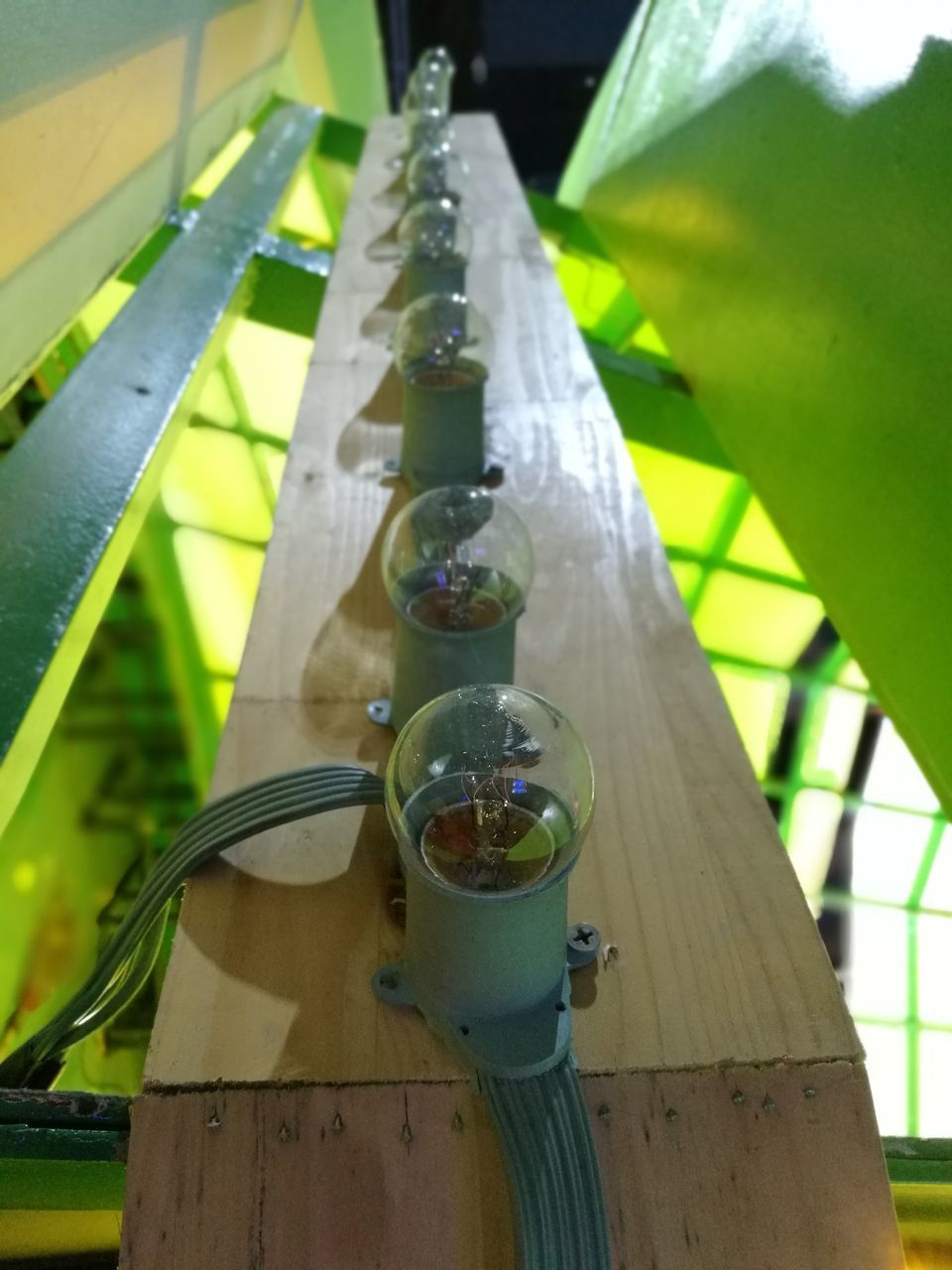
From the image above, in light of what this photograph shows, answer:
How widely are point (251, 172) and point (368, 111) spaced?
3133 millimetres

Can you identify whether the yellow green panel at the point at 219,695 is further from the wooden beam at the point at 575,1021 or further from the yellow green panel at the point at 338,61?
the yellow green panel at the point at 338,61

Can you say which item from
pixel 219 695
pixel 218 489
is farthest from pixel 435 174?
pixel 219 695

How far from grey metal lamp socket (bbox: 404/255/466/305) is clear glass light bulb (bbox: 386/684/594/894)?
3.54 ft

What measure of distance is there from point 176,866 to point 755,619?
6.23 ft

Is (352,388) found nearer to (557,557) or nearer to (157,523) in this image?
(557,557)

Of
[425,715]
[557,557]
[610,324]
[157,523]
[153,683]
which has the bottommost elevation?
[153,683]

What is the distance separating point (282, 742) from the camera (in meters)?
0.92

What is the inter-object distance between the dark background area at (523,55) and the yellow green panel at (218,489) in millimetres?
4113

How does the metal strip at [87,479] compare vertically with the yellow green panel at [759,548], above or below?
above

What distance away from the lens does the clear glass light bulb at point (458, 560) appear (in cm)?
93

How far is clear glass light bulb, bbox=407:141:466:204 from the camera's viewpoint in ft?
7.06

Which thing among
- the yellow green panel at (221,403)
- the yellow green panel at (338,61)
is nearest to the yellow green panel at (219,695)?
the yellow green panel at (221,403)

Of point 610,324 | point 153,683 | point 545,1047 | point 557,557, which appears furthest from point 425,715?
point 610,324

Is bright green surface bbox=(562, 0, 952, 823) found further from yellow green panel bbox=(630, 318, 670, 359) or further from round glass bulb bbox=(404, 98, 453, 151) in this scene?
round glass bulb bbox=(404, 98, 453, 151)
